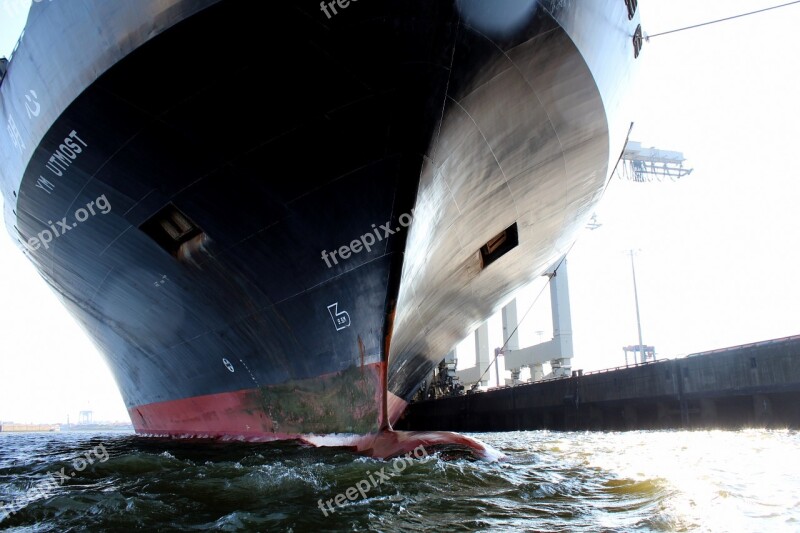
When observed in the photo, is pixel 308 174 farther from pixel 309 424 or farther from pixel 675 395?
pixel 675 395

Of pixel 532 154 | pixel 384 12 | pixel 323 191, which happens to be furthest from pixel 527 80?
pixel 323 191

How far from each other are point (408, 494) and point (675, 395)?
40.1ft

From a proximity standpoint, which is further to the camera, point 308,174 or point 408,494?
point 308,174

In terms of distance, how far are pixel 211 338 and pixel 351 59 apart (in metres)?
4.86

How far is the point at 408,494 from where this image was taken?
13.0 feet

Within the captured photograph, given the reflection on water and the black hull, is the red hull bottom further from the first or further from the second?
the reflection on water

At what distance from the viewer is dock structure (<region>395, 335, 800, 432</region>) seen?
37.7ft

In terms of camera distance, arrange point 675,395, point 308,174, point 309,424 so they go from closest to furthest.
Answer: point 308,174 < point 309,424 < point 675,395

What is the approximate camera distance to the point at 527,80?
577cm

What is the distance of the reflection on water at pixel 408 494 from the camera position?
3164 mm

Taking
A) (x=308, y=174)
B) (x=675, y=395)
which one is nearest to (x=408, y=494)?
(x=308, y=174)

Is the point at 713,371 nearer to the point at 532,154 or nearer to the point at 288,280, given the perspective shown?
the point at 532,154

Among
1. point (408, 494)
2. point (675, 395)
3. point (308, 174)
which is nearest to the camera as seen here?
point (408, 494)

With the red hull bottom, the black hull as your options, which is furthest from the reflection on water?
the black hull
